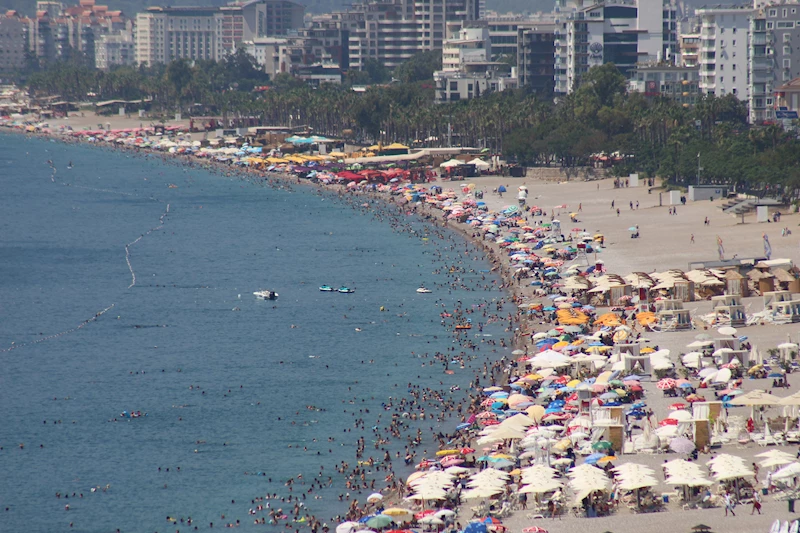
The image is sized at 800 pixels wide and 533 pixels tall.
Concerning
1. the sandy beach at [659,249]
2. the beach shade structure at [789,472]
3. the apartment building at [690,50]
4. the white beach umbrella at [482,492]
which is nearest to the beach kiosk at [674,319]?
the sandy beach at [659,249]

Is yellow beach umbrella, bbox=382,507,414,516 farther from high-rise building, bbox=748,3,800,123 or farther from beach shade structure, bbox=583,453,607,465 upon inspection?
high-rise building, bbox=748,3,800,123

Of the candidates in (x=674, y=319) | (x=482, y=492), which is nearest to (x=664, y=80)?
(x=674, y=319)

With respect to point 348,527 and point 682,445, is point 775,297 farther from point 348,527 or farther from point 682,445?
point 348,527

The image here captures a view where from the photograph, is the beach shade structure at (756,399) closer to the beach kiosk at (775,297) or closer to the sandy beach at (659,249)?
the sandy beach at (659,249)

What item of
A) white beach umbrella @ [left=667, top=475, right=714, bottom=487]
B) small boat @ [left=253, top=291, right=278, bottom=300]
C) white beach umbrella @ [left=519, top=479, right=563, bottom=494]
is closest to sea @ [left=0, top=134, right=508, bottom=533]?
small boat @ [left=253, top=291, right=278, bottom=300]

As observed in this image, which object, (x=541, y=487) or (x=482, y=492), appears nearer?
(x=541, y=487)

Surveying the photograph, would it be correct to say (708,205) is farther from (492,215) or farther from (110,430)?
(110,430)
